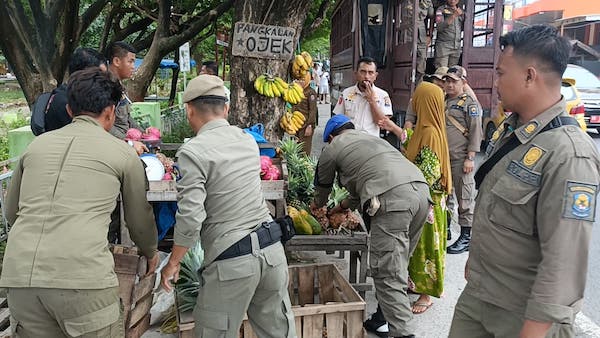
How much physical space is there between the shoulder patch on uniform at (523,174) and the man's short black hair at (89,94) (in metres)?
1.82

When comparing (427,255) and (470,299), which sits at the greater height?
(470,299)

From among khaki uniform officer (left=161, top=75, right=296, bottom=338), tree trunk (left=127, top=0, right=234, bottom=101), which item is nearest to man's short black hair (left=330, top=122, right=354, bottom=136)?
khaki uniform officer (left=161, top=75, right=296, bottom=338)

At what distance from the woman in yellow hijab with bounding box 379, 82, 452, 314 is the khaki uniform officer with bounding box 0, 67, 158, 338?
2.49 meters

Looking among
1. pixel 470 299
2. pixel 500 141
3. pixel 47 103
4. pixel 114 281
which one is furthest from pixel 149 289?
pixel 500 141

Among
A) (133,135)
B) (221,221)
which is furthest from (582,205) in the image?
(133,135)

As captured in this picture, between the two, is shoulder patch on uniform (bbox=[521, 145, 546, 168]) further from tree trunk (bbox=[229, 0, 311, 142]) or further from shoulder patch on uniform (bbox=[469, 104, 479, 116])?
tree trunk (bbox=[229, 0, 311, 142])

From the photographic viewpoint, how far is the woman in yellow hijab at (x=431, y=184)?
4043mm

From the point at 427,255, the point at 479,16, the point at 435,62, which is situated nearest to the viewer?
the point at 427,255

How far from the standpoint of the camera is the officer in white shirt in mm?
5051

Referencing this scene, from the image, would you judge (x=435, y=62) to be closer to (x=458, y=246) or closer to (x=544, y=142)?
(x=458, y=246)

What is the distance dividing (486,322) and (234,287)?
4.00 feet

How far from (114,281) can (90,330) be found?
0.75 feet

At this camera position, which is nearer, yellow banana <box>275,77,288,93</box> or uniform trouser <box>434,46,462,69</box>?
yellow banana <box>275,77,288,93</box>

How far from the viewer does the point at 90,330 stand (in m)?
2.22
